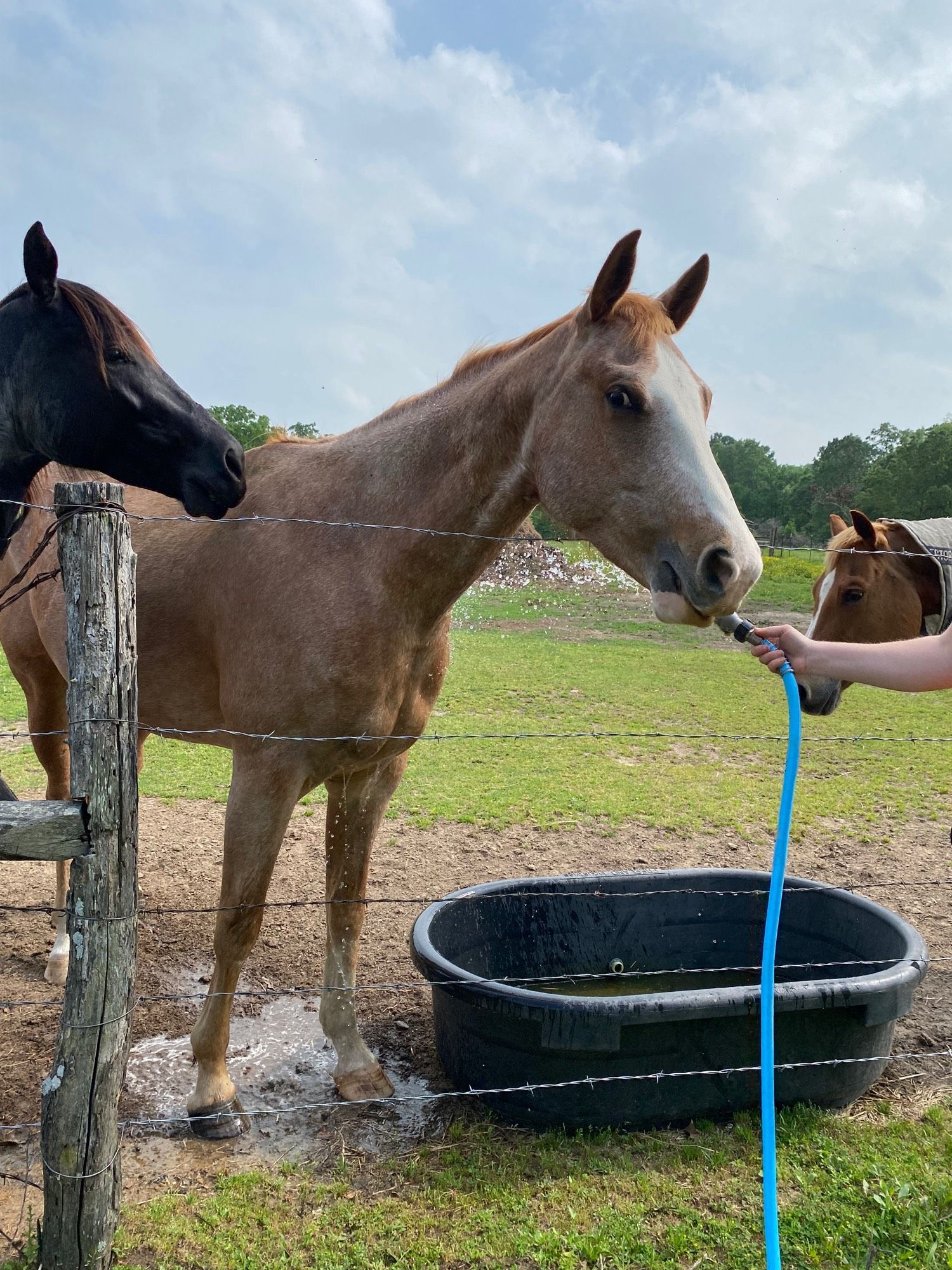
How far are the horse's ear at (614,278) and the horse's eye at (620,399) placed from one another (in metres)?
0.25

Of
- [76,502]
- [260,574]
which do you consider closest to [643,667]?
[260,574]

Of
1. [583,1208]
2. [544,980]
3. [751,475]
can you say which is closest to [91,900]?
[544,980]

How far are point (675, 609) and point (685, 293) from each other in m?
1.04

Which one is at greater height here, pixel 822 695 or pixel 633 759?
pixel 822 695

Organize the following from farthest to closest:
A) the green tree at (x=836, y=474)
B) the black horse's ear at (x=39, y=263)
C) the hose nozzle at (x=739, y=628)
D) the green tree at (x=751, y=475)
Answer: the green tree at (x=751, y=475)
the green tree at (x=836, y=474)
the black horse's ear at (x=39, y=263)
the hose nozzle at (x=739, y=628)

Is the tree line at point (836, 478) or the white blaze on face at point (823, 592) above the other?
the tree line at point (836, 478)

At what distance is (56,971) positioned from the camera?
3.69 metres

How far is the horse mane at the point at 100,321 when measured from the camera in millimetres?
2508

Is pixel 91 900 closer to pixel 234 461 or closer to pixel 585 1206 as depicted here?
pixel 234 461

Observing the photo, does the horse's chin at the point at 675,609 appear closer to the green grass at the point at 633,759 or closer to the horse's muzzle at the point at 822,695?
the horse's muzzle at the point at 822,695

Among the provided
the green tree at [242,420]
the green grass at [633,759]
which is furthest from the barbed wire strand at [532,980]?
the green tree at [242,420]

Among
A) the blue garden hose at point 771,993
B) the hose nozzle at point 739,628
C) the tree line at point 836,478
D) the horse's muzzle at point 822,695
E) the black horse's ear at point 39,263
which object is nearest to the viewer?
the blue garden hose at point 771,993

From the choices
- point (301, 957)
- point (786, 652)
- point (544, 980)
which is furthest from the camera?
point (301, 957)

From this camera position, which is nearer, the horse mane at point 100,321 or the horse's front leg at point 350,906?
the horse mane at point 100,321
